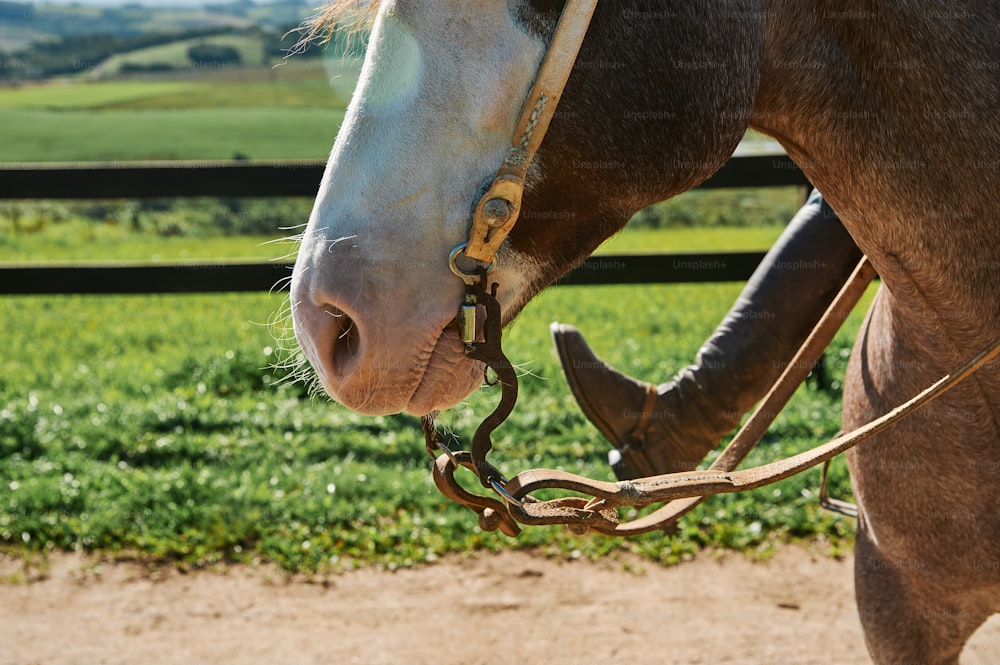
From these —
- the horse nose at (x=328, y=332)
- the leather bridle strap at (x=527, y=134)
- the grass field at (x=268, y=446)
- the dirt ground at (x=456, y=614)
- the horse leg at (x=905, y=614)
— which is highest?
the leather bridle strap at (x=527, y=134)

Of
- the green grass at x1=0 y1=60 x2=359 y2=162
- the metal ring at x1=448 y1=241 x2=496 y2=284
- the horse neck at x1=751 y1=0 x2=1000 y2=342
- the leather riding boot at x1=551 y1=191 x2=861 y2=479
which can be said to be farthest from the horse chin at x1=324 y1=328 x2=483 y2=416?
the green grass at x1=0 y1=60 x2=359 y2=162

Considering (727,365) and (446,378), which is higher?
(446,378)

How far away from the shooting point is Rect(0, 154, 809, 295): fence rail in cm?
533

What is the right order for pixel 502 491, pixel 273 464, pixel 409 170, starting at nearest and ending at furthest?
pixel 409 170 < pixel 502 491 < pixel 273 464

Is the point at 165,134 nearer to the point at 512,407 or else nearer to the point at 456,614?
the point at 456,614

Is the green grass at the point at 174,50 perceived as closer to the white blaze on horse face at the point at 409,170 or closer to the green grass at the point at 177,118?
the green grass at the point at 177,118

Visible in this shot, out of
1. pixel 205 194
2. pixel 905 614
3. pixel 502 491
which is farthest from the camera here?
pixel 205 194

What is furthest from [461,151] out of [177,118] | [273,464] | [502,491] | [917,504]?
[177,118]

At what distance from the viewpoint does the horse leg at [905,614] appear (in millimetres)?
2010

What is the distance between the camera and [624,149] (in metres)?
1.42

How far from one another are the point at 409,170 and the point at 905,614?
5.28 ft

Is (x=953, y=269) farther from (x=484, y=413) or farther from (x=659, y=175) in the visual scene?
(x=484, y=413)

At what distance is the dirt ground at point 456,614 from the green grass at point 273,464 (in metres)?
0.14

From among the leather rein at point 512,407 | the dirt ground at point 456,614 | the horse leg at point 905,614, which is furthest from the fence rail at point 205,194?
the leather rein at point 512,407
